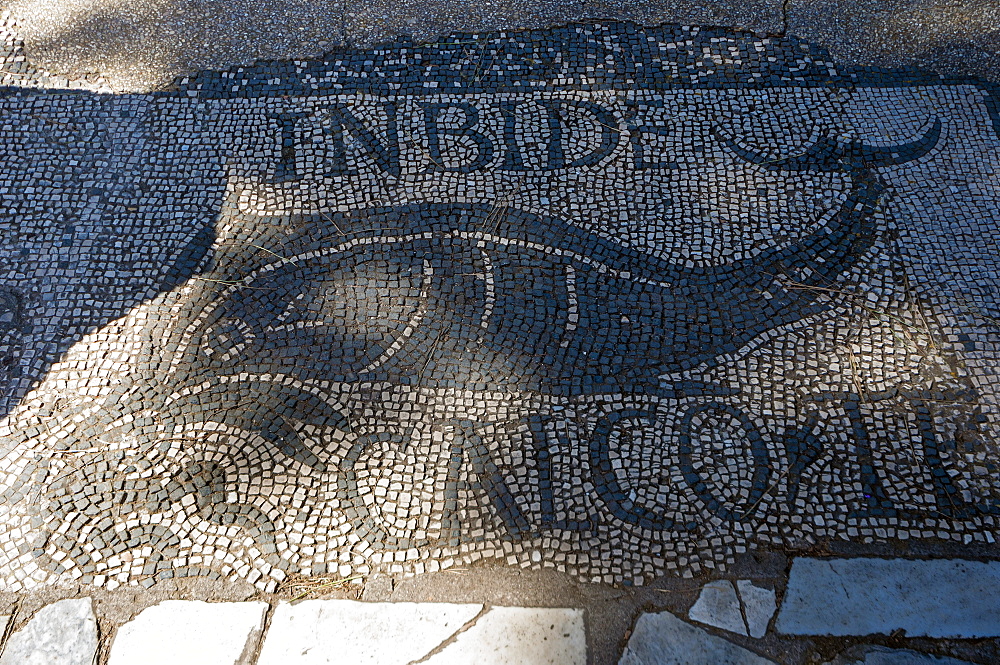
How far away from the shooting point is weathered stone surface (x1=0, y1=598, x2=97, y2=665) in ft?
9.72

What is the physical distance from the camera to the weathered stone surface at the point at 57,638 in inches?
117

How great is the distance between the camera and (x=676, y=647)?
2.99 meters

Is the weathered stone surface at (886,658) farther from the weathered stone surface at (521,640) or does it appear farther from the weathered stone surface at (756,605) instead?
the weathered stone surface at (521,640)

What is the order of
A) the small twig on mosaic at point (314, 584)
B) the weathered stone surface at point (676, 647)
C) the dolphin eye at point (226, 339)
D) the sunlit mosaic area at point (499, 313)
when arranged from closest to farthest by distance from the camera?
the weathered stone surface at point (676, 647) < the small twig on mosaic at point (314, 584) < the sunlit mosaic area at point (499, 313) < the dolphin eye at point (226, 339)

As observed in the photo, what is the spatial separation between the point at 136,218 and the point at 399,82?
1.76 metres

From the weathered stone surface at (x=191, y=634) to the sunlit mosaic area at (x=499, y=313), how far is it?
6.2 inches

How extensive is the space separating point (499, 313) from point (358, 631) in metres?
1.60

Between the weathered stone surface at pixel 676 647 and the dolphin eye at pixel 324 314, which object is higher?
the dolphin eye at pixel 324 314

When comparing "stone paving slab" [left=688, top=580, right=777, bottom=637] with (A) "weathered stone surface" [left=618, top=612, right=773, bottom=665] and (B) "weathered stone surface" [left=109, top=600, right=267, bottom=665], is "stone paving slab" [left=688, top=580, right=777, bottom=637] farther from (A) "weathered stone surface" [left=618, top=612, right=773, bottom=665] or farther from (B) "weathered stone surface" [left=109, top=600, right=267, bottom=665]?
(B) "weathered stone surface" [left=109, top=600, right=267, bottom=665]

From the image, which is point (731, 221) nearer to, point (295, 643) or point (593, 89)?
point (593, 89)

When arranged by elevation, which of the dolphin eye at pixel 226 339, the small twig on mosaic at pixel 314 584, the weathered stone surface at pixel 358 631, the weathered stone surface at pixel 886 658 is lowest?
the weathered stone surface at pixel 886 658

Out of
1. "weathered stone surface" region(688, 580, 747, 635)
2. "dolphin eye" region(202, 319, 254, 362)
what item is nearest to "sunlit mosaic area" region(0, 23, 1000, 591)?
"dolphin eye" region(202, 319, 254, 362)

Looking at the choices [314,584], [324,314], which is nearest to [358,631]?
[314,584]

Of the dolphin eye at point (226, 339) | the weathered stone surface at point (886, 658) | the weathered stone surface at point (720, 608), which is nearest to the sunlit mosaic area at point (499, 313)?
the dolphin eye at point (226, 339)
